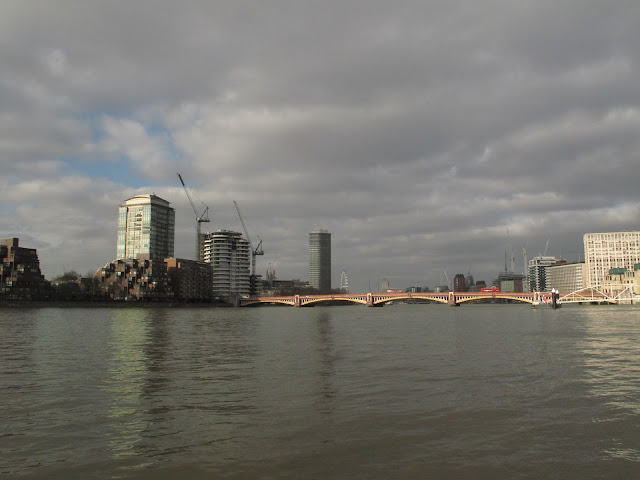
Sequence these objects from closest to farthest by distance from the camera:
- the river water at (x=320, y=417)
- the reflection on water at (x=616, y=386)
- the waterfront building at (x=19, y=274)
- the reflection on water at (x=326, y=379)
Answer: the river water at (x=320, y=417), the reflection on water at (x=616, y=386), the reflection on water at (x=326, y=379), the waterfront building at (x=19, y=274)

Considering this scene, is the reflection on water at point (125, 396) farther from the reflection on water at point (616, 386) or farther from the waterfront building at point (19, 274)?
the waterfront building at point (19, 274)

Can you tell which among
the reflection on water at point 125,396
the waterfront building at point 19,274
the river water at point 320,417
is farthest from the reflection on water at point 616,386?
the waterfront building at point 19,274

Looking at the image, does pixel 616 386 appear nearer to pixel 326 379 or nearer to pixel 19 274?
pixel 326 379

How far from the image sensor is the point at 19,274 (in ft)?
579

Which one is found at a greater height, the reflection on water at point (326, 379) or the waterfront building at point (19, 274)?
the waterfront building at point (19, 274)

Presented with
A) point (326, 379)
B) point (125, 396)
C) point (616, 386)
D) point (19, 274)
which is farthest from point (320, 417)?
point (19, 274)

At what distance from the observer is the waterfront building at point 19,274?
17162cm

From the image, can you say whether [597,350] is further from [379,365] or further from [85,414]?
[85,414]

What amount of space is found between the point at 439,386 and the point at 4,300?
17059 centimetres

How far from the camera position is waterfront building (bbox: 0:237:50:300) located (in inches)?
6757

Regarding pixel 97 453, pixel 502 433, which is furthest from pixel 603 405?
pixel 97 453

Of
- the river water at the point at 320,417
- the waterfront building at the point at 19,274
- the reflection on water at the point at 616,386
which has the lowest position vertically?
the reflection on water at the point at 616,386

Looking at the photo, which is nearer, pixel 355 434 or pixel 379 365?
pixel 355 434

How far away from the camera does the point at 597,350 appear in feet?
129
